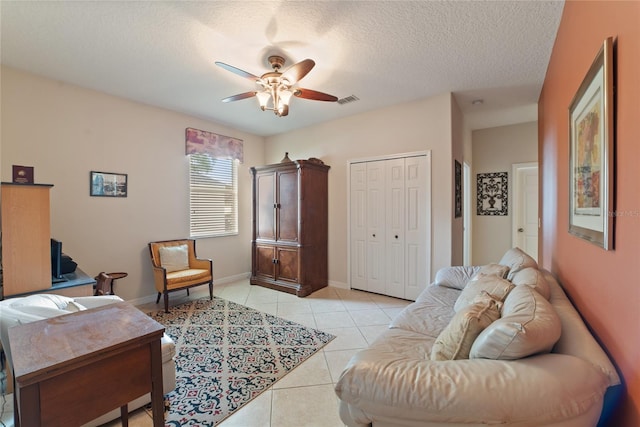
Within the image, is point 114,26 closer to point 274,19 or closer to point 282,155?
point 274,19

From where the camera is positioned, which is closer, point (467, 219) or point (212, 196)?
point (212, 196)

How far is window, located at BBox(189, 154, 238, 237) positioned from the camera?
4.32 meters

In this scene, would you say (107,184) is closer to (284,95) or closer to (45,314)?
(45,314)

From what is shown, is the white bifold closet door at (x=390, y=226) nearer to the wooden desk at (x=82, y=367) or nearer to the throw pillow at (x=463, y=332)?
the throw pillow at (x=463, y=332)

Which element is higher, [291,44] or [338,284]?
[291,44]

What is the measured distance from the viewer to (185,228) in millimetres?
4203

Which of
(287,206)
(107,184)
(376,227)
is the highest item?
(107,184)

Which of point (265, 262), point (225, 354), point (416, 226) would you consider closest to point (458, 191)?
point (416, 226)

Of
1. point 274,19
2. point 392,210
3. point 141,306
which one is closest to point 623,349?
point 274,19

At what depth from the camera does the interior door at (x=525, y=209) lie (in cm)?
470

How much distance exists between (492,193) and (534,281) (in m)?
3.92

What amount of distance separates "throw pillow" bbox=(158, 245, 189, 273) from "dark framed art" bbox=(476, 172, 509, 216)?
5066mm

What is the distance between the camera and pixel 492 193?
4.98 meters

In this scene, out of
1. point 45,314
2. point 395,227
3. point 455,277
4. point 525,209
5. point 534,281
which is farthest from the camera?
point 525,209
